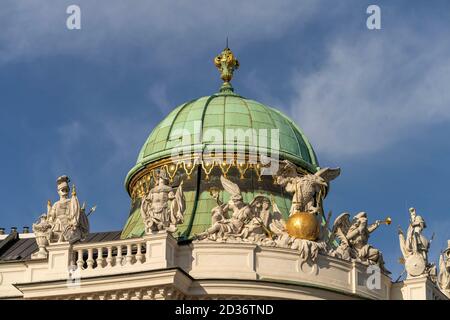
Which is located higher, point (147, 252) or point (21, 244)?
point (21, 244)

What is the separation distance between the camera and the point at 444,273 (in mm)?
61844

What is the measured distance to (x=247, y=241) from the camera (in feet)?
188

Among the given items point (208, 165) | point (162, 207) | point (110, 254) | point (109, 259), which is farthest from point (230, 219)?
point (208, 165)

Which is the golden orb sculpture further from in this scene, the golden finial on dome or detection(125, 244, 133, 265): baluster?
the golden finial on dome

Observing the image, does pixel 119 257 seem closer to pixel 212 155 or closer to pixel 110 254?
pixel 110 254

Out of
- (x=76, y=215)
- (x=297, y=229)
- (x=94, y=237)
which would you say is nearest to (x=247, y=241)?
(x=297, y=229)

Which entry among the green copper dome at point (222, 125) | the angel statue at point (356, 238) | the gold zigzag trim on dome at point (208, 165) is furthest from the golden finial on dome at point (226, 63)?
the angel statue at point (356, 238)

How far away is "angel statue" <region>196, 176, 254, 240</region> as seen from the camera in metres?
57.5

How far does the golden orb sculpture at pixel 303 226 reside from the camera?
57.7 metres

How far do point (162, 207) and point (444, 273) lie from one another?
1084 cm

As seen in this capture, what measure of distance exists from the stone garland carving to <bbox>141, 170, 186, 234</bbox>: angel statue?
2109 mm

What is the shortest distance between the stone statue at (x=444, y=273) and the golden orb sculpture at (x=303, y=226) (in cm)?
604

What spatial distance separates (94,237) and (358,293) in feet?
47.5
